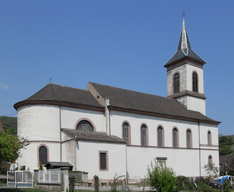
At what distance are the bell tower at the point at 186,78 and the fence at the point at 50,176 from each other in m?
29.3

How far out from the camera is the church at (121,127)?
29.9m

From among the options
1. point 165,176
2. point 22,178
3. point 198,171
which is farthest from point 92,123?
point 198,171

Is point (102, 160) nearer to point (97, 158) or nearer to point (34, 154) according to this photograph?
point (97, 158)

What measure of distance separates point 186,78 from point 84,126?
22.0 meters

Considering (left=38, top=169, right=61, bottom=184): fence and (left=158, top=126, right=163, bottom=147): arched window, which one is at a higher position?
(left=158, top=126, right=163, bottom=147): arched window

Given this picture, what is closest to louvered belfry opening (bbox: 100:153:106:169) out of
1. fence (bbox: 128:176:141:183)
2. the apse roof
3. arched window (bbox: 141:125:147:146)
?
fence (bbox: 128:176:141:183)

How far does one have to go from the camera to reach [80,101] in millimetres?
33781

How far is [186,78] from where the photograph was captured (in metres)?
47.6

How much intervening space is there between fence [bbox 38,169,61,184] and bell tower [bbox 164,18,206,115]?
1152 inches

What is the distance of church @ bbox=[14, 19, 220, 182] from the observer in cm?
2986

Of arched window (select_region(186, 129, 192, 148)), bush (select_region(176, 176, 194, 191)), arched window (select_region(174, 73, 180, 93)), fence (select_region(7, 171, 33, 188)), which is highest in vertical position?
arched window (select_region(174, 73, 180, 93))

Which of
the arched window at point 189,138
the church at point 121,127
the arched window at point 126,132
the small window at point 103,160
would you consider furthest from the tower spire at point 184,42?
the small window at point 103,160

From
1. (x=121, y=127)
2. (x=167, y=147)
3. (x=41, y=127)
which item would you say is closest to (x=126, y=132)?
(x=121, y=127)

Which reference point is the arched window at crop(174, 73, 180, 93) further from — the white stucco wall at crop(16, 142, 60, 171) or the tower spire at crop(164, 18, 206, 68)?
the white stucco wall at crop(16, 142, 60, 171)
